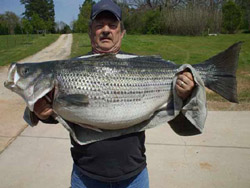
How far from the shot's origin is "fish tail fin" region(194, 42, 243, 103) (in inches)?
72.2

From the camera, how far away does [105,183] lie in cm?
193

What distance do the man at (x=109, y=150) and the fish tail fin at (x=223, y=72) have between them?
0.71ft

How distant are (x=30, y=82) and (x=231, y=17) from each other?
37129mm

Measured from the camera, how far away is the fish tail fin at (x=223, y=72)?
183cm

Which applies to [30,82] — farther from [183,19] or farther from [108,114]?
[183,19]

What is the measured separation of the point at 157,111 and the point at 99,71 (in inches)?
21.6

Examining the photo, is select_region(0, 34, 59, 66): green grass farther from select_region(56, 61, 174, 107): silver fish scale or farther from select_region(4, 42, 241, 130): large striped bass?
select_region(56, 61, 174, 107): silver fish scale

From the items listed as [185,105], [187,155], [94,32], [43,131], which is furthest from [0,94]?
[185,105]

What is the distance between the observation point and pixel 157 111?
6.42 ft

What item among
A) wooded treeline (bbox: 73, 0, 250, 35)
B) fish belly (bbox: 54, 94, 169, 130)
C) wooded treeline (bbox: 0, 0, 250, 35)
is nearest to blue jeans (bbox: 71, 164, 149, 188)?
fish belly (bbox: 54, 94, 169, 130)

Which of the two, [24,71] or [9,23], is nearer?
[24,71]

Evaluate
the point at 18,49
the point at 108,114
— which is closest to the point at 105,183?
the point at 108,114

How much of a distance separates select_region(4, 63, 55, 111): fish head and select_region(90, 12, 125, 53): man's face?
0.48 metres

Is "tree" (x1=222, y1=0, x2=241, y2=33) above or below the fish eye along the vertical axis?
above
